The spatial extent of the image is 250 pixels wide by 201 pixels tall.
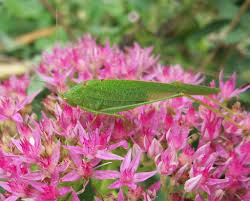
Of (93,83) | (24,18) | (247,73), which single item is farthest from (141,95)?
(24,18)

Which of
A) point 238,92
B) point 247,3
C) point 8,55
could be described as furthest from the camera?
point 8,55

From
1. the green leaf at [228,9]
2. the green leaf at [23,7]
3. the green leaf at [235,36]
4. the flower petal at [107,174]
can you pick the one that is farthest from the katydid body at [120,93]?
the green leaf at [23,7]

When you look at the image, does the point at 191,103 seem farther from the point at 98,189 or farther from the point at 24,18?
the point at 24,18

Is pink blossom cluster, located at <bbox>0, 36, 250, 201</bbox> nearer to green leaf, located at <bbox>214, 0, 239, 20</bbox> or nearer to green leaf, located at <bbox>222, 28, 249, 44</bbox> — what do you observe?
green leaf, located at <bbox>222, 28, 249, 44</bbox>

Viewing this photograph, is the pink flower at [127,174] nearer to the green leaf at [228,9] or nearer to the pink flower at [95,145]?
the pink flower at [95,145]

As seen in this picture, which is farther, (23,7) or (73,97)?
(23,7)

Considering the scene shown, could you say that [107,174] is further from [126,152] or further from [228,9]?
[228,9]

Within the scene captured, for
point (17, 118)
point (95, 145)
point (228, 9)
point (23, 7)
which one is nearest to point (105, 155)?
point (95, 145)
